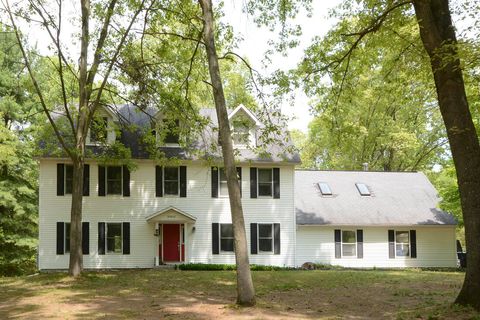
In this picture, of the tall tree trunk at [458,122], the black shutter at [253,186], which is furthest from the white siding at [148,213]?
the tall tree trunk at [458,122]

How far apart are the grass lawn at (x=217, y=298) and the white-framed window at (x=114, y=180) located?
5679 mm

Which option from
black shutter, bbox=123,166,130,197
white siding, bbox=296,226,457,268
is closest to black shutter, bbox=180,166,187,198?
black shutter, bbox=123,166,130,197

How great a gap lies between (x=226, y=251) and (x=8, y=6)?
1381 cm

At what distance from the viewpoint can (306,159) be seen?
153 feet

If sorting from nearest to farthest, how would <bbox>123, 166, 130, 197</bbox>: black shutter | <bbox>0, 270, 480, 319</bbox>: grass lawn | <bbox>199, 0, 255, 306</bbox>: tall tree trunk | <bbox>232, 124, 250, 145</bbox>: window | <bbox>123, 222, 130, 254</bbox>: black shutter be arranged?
<bbox>0, 270, 480, 319</bbox>: grass lawn < <bbox>199, 0, 255, 306</bbox>: tall tree trunk < <bbox>232, 124, 250, 145</bbox>: window < <bbox>123, 222, 130, 254</bbox>: black shutter < <bbox>123, 166, 130, 197</bbox>: black shutter

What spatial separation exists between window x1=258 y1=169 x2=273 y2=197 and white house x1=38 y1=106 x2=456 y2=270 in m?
0.05

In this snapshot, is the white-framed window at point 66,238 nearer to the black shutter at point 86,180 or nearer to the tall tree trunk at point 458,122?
the black shutter at point 86,180

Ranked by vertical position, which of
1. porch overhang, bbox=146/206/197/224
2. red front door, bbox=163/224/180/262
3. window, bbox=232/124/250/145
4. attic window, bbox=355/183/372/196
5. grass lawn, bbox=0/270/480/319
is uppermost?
window, bbox=232/124/250/145

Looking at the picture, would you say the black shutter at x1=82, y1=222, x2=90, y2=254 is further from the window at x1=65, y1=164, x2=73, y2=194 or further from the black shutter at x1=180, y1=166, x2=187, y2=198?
the black shutter at x1=180, y1=166, x2=187, y2=198

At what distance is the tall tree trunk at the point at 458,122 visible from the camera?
10109mm

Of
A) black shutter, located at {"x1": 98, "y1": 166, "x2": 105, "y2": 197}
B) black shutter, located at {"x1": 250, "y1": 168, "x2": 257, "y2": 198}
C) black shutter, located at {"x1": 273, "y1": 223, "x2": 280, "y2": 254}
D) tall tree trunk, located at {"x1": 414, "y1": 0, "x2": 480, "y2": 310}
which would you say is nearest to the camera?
tall tree trunk, located at {"x1": 414, "y1": 0, "x2": 480, "y2": 310}

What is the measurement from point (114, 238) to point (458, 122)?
1741cm

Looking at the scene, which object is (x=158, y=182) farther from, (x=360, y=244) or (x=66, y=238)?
(x=360, y=244)

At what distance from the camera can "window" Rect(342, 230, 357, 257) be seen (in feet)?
86.5
